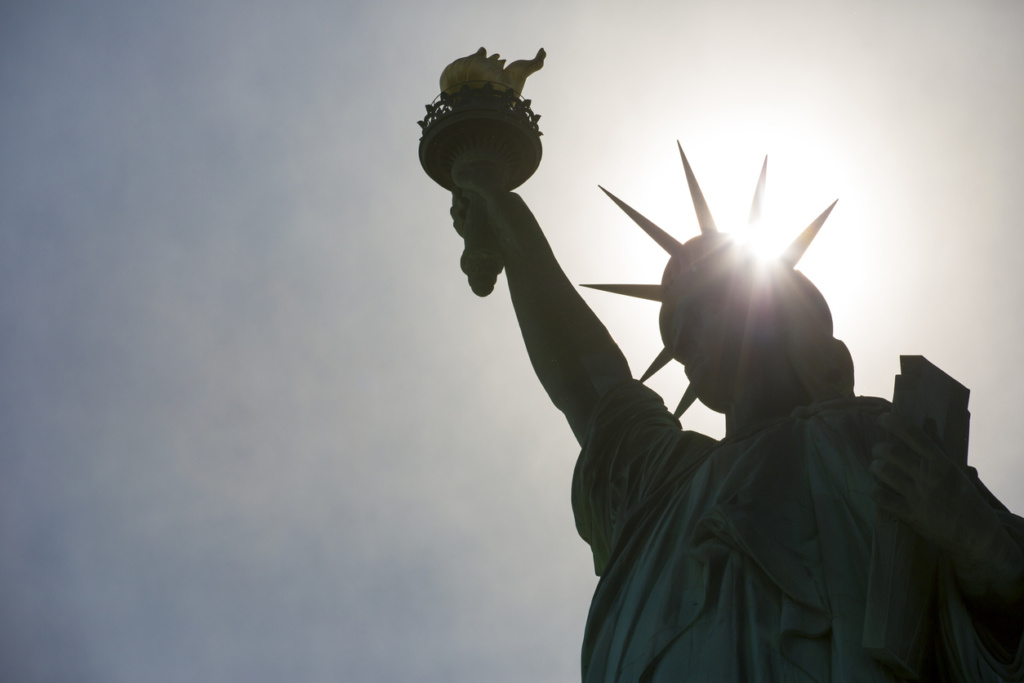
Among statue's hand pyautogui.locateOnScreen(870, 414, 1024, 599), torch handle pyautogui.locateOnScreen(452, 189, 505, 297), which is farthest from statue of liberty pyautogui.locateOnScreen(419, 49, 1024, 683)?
torch handle pyautogui.locateOnScreen(452, 189, 505, 297)

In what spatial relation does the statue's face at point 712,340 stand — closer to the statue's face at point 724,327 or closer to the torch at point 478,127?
the statue's face at point 724,327

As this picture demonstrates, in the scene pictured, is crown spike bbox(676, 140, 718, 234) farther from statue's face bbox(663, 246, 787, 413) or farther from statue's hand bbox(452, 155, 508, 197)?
statue's hand bbox(452, 155, 508, 197)

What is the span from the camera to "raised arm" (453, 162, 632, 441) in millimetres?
8797

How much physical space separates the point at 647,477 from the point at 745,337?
3.32 ft

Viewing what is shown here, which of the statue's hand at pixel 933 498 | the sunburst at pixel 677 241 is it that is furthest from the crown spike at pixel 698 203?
the statue's hand at pixel 933 498

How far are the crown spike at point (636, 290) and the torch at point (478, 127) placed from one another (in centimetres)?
171

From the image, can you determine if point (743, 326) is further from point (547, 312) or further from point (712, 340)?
point (547, 312)

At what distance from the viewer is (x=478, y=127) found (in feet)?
33.8

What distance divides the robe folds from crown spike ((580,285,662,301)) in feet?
4.01

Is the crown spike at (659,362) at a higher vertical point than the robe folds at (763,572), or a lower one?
higher

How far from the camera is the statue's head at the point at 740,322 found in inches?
295

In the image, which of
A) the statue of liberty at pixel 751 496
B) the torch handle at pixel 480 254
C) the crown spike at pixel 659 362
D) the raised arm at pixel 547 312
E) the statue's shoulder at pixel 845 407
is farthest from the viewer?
the torch handle at pixel 480 254

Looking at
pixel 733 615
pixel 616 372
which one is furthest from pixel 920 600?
pixel 616 372

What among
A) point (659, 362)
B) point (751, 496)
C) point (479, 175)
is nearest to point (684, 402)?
point (659, 362)
